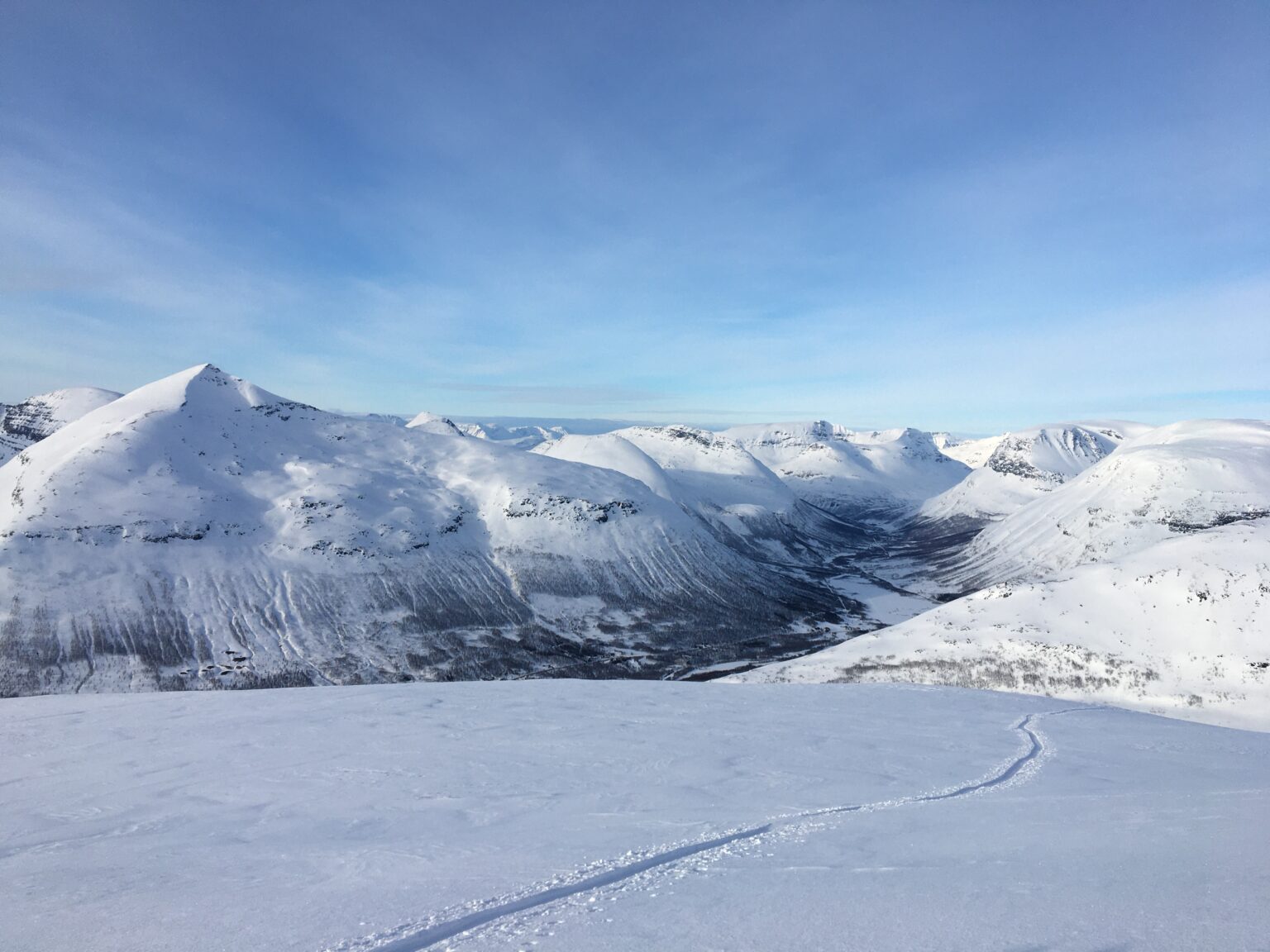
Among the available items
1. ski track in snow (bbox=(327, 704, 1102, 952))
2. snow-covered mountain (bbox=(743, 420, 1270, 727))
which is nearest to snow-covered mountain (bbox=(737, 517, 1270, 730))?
snow-covered mountain (bbox=(743, 420, 1270, 727))

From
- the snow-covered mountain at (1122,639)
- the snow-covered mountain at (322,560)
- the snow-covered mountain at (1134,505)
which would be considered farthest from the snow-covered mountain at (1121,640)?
the snow-covered mountain at (1134,505)

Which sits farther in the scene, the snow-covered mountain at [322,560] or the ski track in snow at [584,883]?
the snow-covered mountain at [322,560]

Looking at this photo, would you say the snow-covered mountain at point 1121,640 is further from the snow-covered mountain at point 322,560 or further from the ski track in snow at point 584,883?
the snow-covered mountain at point 322,560

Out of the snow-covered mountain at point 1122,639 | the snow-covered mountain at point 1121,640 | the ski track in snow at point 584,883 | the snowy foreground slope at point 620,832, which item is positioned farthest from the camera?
the snow-covered mountain at point 1122,639

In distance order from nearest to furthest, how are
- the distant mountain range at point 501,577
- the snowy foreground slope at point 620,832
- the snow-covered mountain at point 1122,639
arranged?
1. the snowy foreground slope at point 620,832
2. the snow-covered mountain at point 1122,639
3. the distant mountain range at point 501,577

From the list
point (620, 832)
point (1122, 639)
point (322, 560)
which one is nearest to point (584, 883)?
point (620, 832)

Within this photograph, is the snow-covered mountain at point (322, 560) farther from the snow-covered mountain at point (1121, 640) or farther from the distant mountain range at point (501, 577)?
the snow-covered mountain at point (1121, 640)

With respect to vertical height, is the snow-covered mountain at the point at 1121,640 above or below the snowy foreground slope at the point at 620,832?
below
